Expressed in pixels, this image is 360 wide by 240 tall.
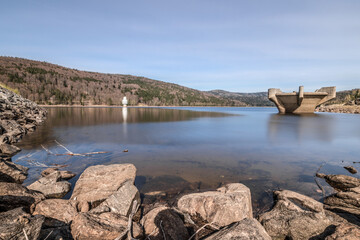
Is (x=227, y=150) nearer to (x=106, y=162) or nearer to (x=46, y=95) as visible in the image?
(x=106, y=162)

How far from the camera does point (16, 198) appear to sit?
4258mm

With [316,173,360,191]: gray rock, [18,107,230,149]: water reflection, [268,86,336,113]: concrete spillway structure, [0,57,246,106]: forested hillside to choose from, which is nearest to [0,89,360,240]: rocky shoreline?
[316,173,360,191]: gray rock

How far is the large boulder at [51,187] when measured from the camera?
5.42 m

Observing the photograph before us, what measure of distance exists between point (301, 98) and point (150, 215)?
56.1 m

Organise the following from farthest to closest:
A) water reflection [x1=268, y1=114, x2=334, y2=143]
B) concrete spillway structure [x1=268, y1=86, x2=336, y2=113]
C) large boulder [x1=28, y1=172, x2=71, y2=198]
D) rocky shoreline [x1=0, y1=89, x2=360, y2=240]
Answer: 1. concrete spillway structure [x1=268, y1=86, x2=336, y2=113]
2. water reflection [x1=268, y1=114, x2=334, y2=143]
3. large boulder [x1=28, y1=172, x2=71, y2=198]
4. rocky shoreline [x1=0, y1=89, x2=360, y2=240]

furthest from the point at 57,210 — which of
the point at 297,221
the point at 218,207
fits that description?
the point at 297,221

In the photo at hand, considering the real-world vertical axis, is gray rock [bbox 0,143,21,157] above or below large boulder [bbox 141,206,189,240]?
below

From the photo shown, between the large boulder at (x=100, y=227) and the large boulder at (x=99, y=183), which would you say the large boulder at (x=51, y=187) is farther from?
the large boulder at (x=100, y=227)

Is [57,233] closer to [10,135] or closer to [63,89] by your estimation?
[10,135]

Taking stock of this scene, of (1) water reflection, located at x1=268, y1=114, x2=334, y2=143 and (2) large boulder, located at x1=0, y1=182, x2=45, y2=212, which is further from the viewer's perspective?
(1) water reflection, located at x1=268, y1=114, x2=334, y2=143

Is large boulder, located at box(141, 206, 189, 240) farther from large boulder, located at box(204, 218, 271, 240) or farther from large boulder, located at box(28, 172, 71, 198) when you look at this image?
large boulder, located at box(28, 172, 71, 198)

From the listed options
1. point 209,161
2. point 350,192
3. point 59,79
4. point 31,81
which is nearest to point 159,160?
point 209,161

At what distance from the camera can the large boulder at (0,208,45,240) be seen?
275cm

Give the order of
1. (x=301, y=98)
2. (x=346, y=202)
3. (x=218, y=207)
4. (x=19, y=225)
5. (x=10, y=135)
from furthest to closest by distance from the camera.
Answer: (x=301, y=98) → (x=10, y=135) → (x=346, y=202) → (x=218, y=207) → (x=19, y=225)
